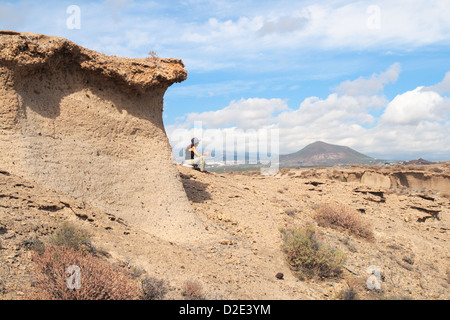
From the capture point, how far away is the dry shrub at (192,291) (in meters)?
4.52

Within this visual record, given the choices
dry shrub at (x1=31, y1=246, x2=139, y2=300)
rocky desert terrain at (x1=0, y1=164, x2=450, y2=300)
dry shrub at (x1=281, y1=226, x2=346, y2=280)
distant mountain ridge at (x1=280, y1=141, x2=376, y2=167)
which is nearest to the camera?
dry shrub at (x1=31, y1=246, x2=139, y2=300)

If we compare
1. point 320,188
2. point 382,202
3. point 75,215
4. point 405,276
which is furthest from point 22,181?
point 382,202

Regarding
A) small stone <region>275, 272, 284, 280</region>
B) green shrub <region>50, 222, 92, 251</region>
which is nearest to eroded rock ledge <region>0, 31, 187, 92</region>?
green shrub <region>50, 222, 92, 251</region>

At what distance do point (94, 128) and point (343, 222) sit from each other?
7658 millimetres

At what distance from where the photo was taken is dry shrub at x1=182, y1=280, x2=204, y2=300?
4523mm

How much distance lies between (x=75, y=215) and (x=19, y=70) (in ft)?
9.54

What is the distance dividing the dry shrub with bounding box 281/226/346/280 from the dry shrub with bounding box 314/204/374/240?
2975 millimetres

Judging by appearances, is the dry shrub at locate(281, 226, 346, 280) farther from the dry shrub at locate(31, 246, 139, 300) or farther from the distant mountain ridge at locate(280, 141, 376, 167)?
the distant mountain ridge at locate(280, 141, 376, 167)

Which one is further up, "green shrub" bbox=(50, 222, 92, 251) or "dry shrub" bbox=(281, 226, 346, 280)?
"green shrub" bbox=(50, 222, 92, 251)

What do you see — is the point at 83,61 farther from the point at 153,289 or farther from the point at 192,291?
the point at 192,291

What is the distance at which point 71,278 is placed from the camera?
12.1 feet

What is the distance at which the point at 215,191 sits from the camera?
1047 cm

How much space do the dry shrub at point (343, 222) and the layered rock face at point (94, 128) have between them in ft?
15.9

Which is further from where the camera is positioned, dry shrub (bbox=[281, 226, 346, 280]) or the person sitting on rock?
the person sitting on rock
